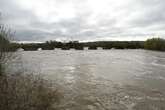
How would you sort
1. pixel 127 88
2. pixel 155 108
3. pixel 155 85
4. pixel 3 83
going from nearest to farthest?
pixel 3 83, pixel 155 108, pixel 127 88, pixel 155 85

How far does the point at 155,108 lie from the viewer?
7414 millimetres

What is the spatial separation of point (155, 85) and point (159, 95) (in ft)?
6.94

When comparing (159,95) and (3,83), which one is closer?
(3,83)

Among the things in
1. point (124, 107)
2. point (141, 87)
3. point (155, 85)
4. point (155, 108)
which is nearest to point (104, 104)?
point (124, 107)

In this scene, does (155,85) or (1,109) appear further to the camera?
(155,85)

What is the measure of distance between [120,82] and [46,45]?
54.5 meters

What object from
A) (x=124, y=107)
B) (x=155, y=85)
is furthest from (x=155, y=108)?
(x=155, y=85)

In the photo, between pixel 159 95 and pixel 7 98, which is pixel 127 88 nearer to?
pixel 159 95

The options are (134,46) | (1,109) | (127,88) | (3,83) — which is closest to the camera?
(1,109)

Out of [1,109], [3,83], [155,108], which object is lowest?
[155,108]

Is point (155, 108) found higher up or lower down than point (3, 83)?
lower down

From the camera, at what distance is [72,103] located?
309 inches

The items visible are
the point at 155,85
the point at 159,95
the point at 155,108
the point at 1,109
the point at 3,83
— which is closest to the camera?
the point at 1,109

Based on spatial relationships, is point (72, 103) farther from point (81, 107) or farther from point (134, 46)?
point (134, 46)
